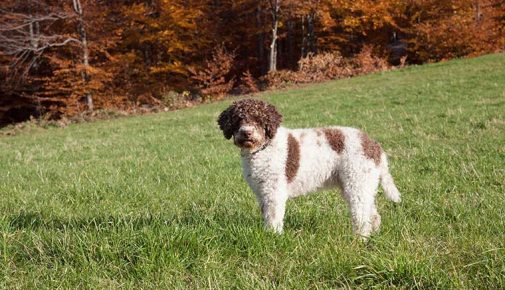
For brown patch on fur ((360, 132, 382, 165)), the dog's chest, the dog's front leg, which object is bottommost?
the dog's front leg

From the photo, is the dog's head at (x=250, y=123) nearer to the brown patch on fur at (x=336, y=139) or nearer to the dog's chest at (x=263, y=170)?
the dog's chest at (x=263, y=170)

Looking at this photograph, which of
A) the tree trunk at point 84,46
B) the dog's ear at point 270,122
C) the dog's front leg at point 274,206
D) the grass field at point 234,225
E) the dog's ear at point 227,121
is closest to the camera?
the grass field at point 234,225

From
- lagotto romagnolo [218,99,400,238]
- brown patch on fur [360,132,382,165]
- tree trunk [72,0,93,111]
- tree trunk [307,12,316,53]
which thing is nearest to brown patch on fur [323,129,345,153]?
lagotto romagnolo [218,99,400,238]

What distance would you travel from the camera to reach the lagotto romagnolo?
4.39m

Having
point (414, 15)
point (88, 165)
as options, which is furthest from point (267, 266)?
point (414, 15)

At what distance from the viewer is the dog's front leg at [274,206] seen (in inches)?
169

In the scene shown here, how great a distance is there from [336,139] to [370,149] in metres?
0.36

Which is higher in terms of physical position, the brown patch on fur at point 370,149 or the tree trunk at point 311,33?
the tree trunk at point 311,33

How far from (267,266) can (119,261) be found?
1.21 m

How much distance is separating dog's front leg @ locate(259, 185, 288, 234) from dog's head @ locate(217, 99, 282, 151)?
1.56ft

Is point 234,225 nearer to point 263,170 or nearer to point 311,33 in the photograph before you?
point 263,170

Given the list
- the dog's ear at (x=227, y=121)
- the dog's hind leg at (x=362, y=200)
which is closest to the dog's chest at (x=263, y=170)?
the dog's ear at (x=227, y=121)

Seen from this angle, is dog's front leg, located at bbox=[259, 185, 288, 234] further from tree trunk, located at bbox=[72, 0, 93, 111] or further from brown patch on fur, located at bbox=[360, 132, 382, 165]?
tree trunk, located at bbox=[72, 0, 93, 111]

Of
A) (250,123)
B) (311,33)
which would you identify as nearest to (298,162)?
(250,123)
